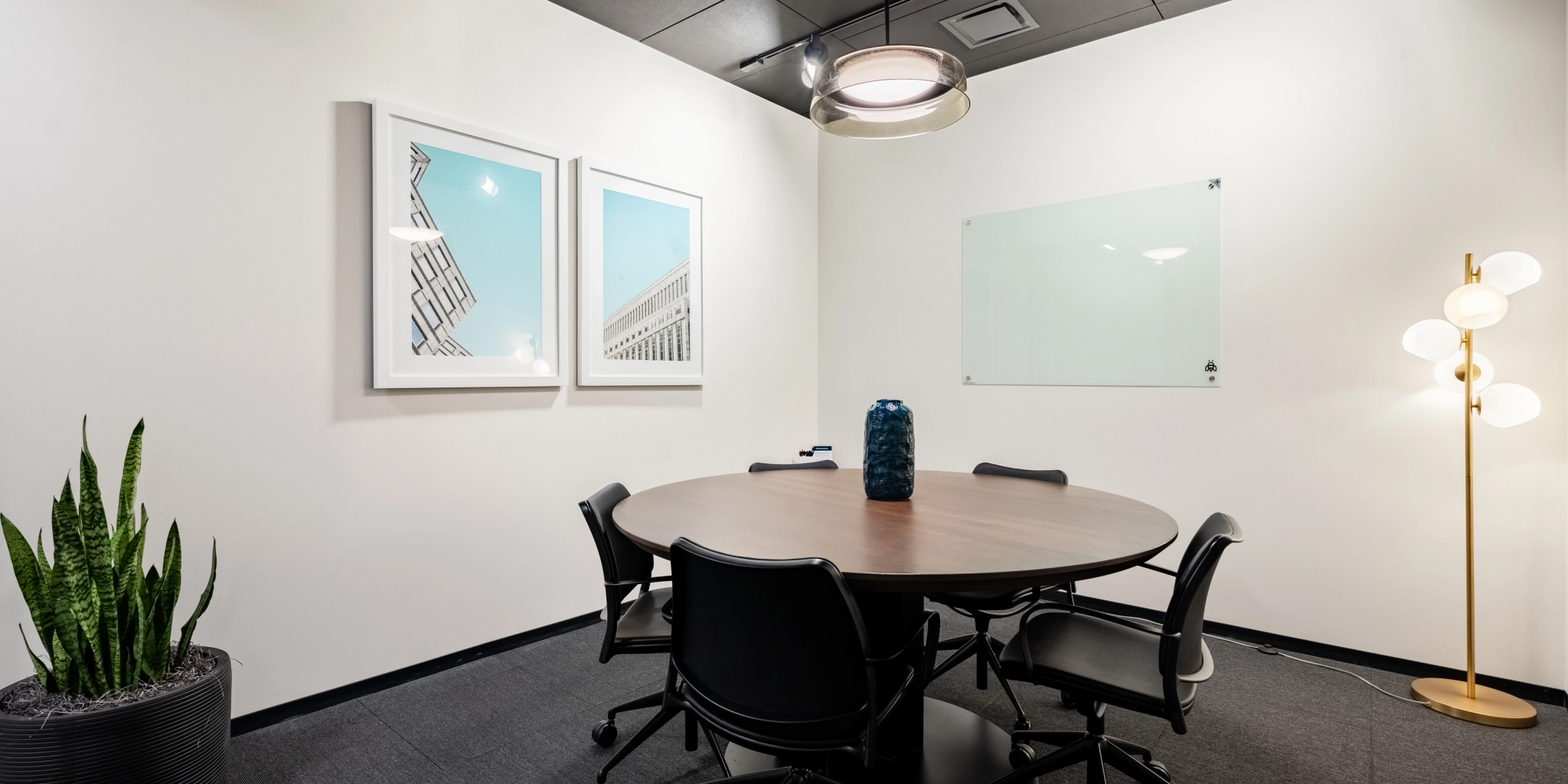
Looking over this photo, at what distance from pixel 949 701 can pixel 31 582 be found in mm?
2795

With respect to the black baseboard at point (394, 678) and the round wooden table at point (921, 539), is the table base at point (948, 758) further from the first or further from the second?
the black baseboard at point (394, 678)

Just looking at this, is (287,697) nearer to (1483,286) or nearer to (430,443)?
(430,443)

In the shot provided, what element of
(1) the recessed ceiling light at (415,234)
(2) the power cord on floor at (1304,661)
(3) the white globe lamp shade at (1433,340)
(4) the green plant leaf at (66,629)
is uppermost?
(1) the recessed ceiling light at (415,234)

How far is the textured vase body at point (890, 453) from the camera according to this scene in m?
2.34

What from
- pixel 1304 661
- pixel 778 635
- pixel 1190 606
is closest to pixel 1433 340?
pixel 1304 661

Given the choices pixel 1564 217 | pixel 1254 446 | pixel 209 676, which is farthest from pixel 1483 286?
pixel 209 676

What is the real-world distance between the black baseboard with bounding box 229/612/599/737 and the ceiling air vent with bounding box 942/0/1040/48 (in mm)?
3524

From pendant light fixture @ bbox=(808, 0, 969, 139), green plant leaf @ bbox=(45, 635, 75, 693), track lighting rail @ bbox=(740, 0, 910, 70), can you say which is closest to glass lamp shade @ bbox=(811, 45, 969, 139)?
pendant light fixture @ bbox=(808, 0, 969, 139)

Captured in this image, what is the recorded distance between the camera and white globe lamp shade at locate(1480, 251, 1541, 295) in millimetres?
2592

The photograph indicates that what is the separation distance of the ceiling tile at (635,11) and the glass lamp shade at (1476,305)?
330 cm

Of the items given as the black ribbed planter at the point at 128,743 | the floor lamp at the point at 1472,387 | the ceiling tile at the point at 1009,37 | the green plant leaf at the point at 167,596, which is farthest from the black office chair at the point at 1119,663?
the ceiling tile at the point at 1009,37

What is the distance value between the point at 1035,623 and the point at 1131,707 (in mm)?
385

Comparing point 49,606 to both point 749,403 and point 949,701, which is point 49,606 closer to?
point 949,701

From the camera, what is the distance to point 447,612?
3055mm
